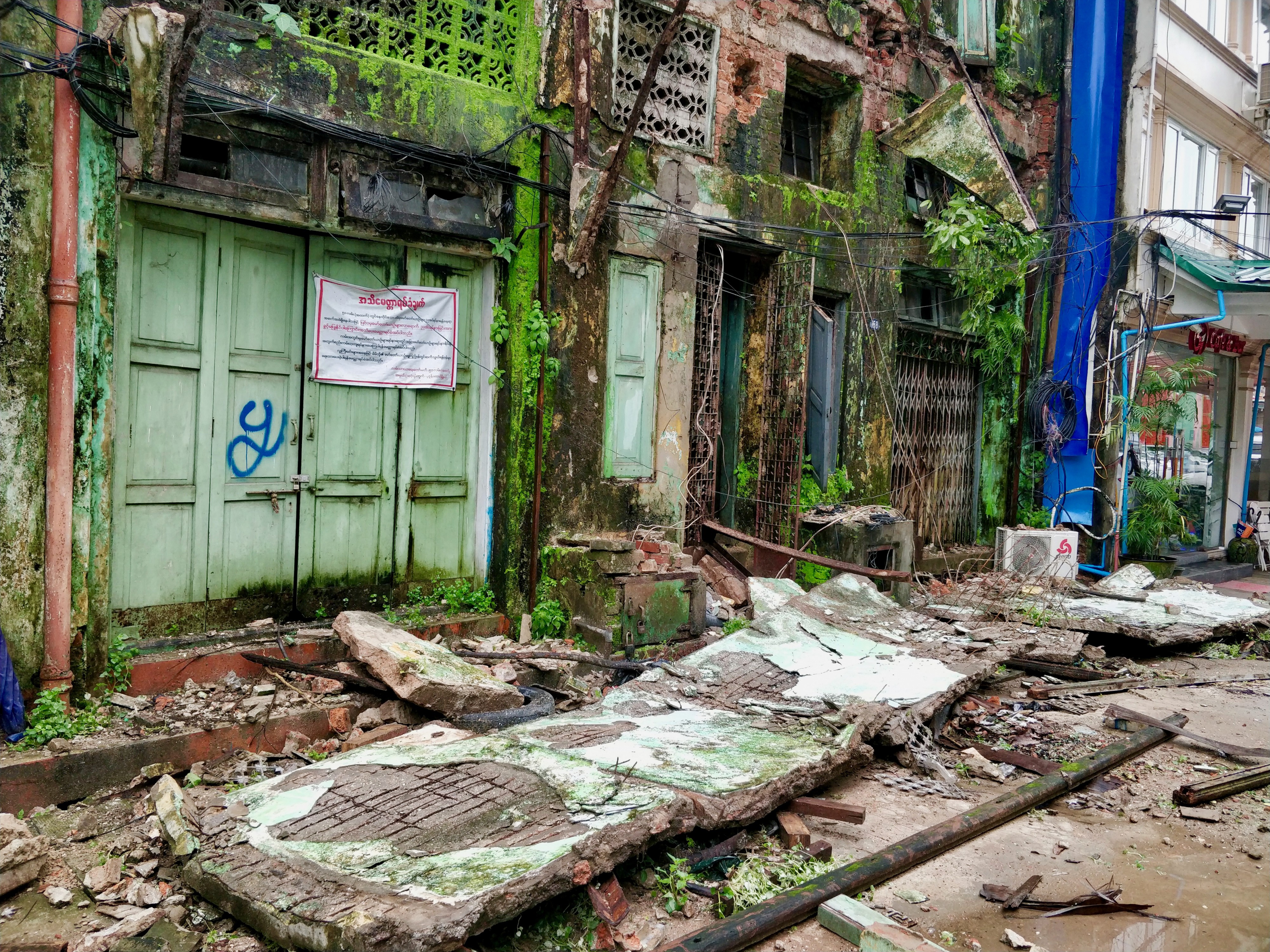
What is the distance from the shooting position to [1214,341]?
48.5 ft

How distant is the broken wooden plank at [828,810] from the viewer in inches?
175

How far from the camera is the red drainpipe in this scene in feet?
16.1

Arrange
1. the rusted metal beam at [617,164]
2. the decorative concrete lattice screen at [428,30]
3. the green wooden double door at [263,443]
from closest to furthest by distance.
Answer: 1. the green wooden double door at [263,443]
2. the decorative concrete lattice screen at [428,30]
3. the rusted metal beam at [617,164]

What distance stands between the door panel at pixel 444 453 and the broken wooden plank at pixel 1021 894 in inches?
177

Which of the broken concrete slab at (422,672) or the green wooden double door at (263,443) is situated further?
the green wooden double door at (263,443)

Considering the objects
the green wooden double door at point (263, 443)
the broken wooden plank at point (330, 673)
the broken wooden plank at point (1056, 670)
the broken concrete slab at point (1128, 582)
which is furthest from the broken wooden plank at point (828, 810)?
the broken concrete slab at point (1128, 582)

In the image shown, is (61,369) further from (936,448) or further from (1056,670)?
(936,448)

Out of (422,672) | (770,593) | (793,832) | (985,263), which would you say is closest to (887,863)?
(793,832)

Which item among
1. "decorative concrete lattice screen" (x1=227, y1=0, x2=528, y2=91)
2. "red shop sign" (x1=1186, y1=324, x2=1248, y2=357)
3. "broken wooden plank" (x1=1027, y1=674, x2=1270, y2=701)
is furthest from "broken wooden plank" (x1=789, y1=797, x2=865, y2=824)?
"red shop sign" (x1=1186, y1=324, x2=1248, y2=357)

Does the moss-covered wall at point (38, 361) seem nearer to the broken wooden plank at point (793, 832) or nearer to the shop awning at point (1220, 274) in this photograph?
the broken wooden plank at point (793, 832)

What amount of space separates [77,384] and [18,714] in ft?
5.87

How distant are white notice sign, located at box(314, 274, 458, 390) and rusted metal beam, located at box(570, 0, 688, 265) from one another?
1.09 meters

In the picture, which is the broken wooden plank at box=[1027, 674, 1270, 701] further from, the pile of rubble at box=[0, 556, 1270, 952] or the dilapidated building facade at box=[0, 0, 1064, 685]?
the dilapidated building facade at box=[0, 0, 1064, 685]

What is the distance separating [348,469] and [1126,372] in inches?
412
